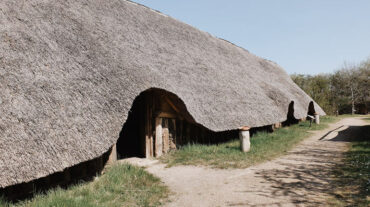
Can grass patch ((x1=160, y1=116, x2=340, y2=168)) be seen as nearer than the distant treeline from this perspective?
Yes

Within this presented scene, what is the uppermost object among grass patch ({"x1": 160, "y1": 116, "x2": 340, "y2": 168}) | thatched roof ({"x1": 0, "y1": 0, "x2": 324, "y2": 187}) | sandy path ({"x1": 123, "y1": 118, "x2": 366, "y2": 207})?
thatched roof ({"x1": 0, "y1": 0, "x2": 324, "y2": 187})

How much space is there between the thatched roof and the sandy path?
154cm

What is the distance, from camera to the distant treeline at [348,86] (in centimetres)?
3166

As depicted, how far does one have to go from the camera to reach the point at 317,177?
5.09 metres

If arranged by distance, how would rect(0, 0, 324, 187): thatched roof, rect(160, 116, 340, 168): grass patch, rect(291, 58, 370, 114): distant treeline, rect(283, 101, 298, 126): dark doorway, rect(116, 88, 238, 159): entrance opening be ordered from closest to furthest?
rect(0, 0, 324, 187): thatched roof < rect(160, 116, 340, 168): grass patch < rect(116, 88, 238, 159): entrance opening < rect(283, 101, 298, 126): dark doorway < rect(291, 58, 370, 114): distant treeline

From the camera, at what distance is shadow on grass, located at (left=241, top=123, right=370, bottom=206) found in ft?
13.4

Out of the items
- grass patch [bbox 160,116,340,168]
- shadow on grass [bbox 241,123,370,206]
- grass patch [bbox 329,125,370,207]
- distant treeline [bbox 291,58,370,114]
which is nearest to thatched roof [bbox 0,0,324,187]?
grass patch [bbox 160,116,340,168]

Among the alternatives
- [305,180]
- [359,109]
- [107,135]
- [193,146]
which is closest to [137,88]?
[107,135]

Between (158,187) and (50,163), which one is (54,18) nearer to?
(50,163)

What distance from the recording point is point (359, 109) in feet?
112

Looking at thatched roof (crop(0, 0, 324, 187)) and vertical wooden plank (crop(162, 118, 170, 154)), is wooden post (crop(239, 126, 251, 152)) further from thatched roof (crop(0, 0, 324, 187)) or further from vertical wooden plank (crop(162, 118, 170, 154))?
vertical wooden plank (crop(162, 118, 170, 154))

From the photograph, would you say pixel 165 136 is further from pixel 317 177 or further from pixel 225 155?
pixel 317 177

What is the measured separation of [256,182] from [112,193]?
104 inches

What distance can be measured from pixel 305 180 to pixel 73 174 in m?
4.46
